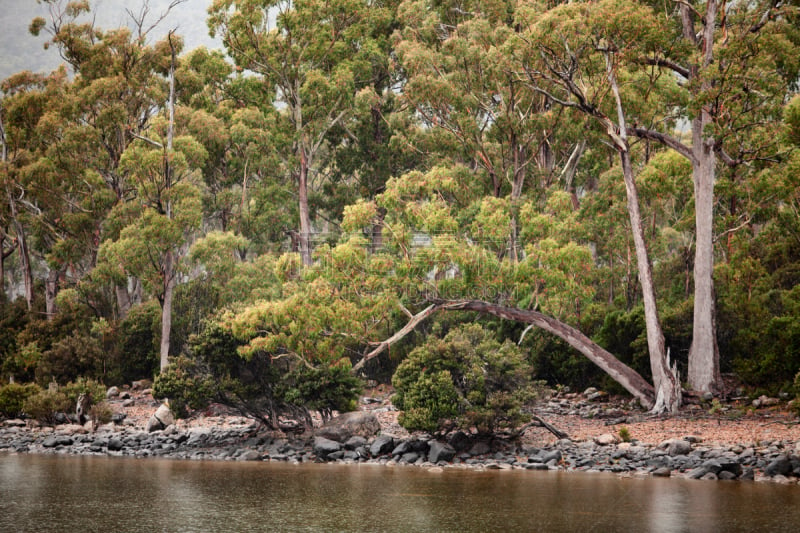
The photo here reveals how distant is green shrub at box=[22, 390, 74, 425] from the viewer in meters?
19.6

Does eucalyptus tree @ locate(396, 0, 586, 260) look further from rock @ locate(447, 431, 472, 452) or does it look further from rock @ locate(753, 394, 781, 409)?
rock @ locate(447, 431, 472, 452)

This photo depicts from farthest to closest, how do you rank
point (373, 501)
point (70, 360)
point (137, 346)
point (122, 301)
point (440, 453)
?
point (122, 301) < point (137, 346) < point (70, 360) < point (440, 453) < point (373, 501)

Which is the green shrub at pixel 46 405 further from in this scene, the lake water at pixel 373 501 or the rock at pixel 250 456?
the rock at pixel 250 456

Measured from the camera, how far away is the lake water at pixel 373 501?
867 centimetres

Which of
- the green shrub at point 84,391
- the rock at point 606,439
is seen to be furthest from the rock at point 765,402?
the green shrub at point 84,391

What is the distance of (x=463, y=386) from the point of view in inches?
625

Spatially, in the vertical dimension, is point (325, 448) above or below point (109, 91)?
below

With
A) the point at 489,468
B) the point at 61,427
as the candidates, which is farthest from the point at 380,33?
the point at 489,468

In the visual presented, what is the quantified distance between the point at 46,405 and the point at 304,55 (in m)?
15.9

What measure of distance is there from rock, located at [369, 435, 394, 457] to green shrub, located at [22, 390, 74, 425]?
890 centimetres

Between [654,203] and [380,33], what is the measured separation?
14.3m

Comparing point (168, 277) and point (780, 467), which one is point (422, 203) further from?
point (780, 467)

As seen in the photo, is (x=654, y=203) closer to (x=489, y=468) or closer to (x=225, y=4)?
(x=489, y=468)

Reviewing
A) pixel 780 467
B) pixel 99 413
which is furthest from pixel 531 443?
pixel 99 413
